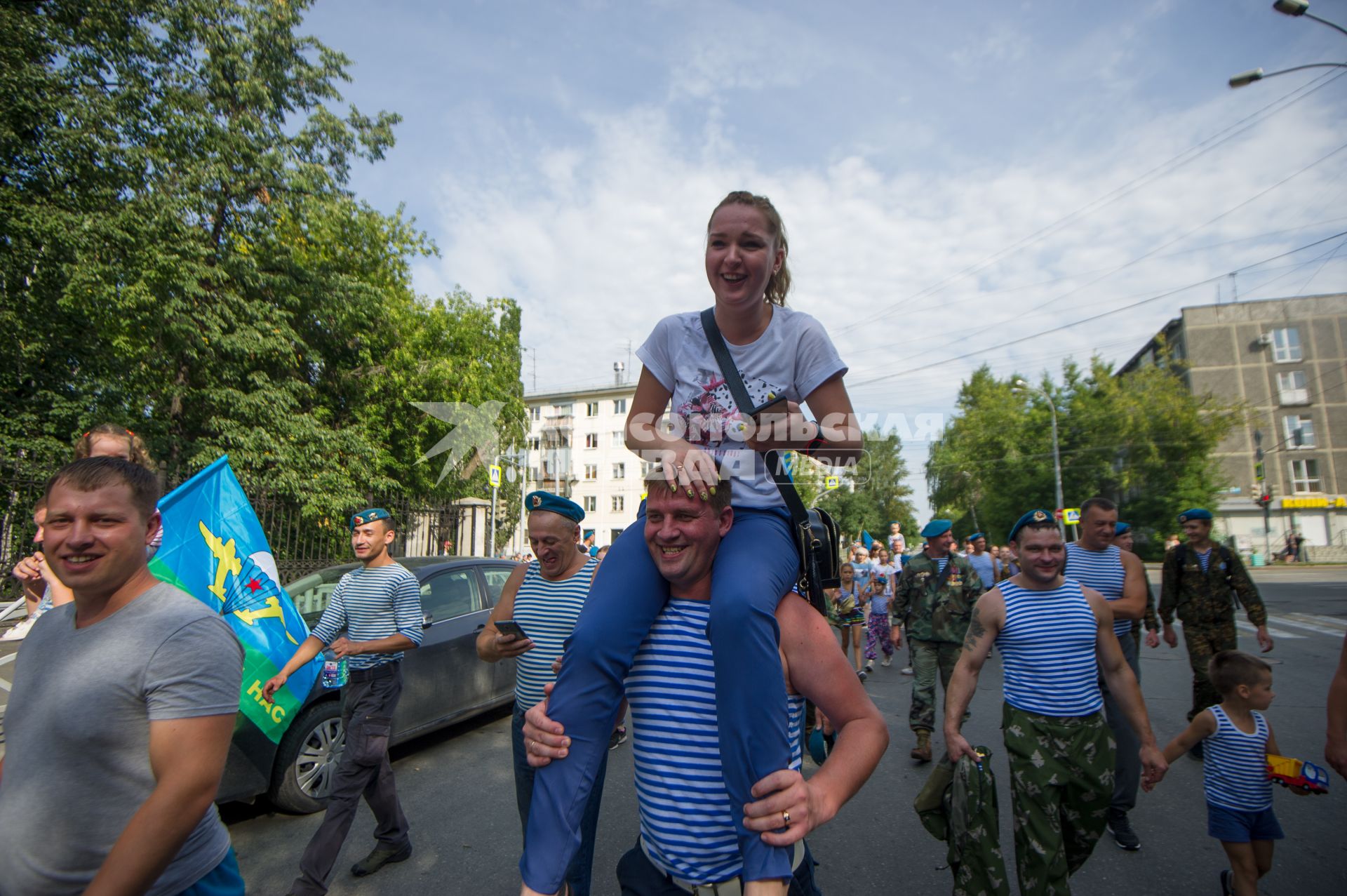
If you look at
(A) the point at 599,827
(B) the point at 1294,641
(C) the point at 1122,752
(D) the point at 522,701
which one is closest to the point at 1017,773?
(C) the point at 1122,752

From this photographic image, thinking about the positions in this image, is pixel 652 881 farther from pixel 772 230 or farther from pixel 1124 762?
pixel 1124 762

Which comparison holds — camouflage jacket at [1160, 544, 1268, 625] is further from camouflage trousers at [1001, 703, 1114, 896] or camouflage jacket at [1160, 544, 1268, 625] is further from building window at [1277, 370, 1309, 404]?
building window at [1277, 370, 1309, 404]

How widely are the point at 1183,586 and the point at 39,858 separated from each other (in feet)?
25.2

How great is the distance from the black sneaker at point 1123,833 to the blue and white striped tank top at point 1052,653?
59.1 inches

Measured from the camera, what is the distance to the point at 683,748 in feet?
6.01

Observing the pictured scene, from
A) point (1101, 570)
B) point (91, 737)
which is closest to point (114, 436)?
point (91, 737)

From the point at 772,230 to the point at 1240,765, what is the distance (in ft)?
11.7

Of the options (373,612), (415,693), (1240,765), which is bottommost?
(415,693)

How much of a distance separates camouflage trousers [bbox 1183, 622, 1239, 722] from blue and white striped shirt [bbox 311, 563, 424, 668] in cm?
620

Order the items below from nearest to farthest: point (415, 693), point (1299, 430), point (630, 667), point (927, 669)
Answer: point (630, 667), point (415, 693), point (927, 669), point (1299, 430)

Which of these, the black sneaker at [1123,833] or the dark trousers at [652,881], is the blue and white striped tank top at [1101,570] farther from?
the dark trousers at [652,881]

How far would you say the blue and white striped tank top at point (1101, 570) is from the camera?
5.11 m

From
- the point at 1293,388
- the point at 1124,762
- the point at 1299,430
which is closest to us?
the point at 1124,762

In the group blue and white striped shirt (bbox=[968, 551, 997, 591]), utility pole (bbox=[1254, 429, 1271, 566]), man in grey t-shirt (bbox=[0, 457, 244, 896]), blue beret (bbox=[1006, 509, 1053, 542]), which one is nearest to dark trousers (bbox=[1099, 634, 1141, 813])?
blue beret (bbox=[1006, 509, 1053, 542])
